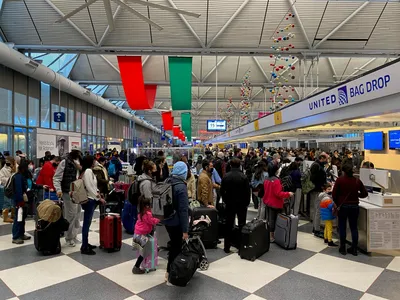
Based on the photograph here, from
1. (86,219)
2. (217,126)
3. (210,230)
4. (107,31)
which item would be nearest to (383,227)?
(210,230)

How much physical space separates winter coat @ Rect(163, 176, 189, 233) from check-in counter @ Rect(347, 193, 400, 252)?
3.17 m

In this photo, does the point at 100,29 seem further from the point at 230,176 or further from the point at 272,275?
the point at 272,275

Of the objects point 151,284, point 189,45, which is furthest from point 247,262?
point 189,45

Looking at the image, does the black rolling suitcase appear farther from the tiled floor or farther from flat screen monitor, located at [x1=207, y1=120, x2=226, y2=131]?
flat screen monitor, located at [x1=207, y1=120, x2=226, y2=131]

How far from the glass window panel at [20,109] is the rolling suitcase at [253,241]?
11657 millimetres

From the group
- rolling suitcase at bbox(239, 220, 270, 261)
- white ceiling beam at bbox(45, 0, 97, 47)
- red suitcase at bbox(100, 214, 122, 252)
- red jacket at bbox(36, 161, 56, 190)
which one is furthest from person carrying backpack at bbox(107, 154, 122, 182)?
rolling suitcase at bbox(239, 220, 270, 261)

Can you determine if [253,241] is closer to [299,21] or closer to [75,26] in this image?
[299,21]

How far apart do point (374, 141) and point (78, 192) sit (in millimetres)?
9428

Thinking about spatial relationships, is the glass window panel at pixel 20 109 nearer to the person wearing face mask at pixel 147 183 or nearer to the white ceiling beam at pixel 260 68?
the person wearing face mask at pixel 147 183

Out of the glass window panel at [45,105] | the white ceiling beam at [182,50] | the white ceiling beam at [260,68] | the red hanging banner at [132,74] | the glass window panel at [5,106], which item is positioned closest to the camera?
the glass window panel at [5,106]

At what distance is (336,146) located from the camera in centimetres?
2262

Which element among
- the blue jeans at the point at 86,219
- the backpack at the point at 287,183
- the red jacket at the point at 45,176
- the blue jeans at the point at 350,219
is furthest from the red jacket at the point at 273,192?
the red jacket at the point at 45,176

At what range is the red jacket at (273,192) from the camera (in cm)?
525

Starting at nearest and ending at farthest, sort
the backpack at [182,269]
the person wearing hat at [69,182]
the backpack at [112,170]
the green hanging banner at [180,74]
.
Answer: the backpack at [182,269], the person wearing hat at [69,182], the backpack at [112,170], the green hanging banner at [180,74]
